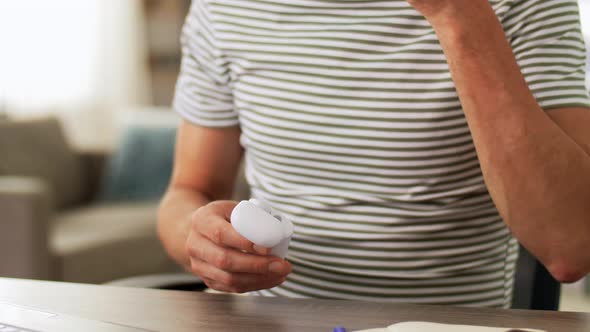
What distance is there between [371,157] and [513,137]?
0.22 metres

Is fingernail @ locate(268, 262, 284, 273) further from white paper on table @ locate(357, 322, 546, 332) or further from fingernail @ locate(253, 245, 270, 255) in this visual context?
white paper on table @ locate(357, 322, 546, 332)

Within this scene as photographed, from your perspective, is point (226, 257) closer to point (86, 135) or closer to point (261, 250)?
point (261, 250)

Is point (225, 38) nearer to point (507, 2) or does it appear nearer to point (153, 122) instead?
point (507, 2)

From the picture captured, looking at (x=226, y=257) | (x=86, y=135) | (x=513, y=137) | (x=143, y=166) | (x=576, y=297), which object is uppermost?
(x=513, y=137)

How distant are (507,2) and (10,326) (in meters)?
0.61

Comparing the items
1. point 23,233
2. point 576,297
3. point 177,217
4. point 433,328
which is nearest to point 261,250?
point 433,328

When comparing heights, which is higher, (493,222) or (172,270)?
(493,222)

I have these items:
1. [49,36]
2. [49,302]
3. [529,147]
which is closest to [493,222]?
[529,147]

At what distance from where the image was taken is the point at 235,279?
2.47 feet

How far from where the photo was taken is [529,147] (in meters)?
0.74

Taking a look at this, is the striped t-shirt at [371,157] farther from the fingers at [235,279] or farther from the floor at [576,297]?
the floor at [576,297]

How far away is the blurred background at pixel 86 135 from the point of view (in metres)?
2.42

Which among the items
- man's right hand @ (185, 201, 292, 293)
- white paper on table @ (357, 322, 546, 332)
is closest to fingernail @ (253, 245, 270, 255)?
man's right hand @ (185, 201, 292, 293)

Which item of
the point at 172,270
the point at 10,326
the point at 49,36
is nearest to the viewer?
the point at 10,326
